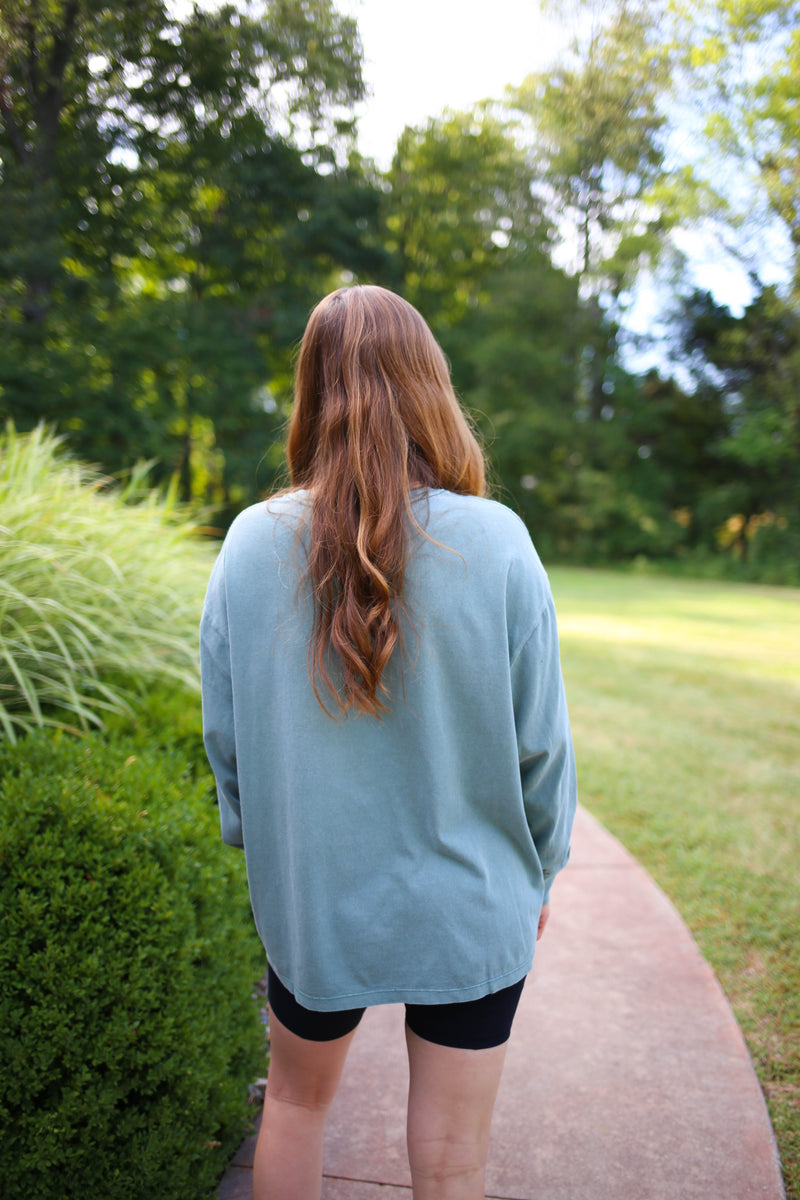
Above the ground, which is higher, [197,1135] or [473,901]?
[473,901]

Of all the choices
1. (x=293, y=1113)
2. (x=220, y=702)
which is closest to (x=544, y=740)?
(x=220, y=702)

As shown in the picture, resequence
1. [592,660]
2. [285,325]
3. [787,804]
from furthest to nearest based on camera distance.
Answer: [285,325], [592,660], [787,804]

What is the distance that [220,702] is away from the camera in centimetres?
132

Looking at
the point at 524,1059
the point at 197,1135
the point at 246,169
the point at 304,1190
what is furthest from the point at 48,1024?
the point at 246,169

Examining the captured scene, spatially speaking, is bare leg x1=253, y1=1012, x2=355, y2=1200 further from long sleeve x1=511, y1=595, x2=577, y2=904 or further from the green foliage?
the green foliage

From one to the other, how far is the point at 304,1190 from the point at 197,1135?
42 cm

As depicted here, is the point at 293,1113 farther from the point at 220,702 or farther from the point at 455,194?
the point at 455,194

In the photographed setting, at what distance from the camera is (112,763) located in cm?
208

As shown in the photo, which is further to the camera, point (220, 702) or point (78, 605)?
point (78, 605)

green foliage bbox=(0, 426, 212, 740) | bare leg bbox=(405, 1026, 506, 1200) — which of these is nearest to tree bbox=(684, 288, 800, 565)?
green foliage bbox=(0, 426, 212, 740)

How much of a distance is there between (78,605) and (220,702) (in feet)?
5.98

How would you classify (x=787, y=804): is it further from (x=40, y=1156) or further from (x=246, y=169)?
A: (x=246, y=169)

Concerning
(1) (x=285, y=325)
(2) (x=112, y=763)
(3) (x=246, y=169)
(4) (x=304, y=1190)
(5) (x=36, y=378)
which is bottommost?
(4) (x=304, y=1190)

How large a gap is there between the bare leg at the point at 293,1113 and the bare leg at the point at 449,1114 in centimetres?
15
